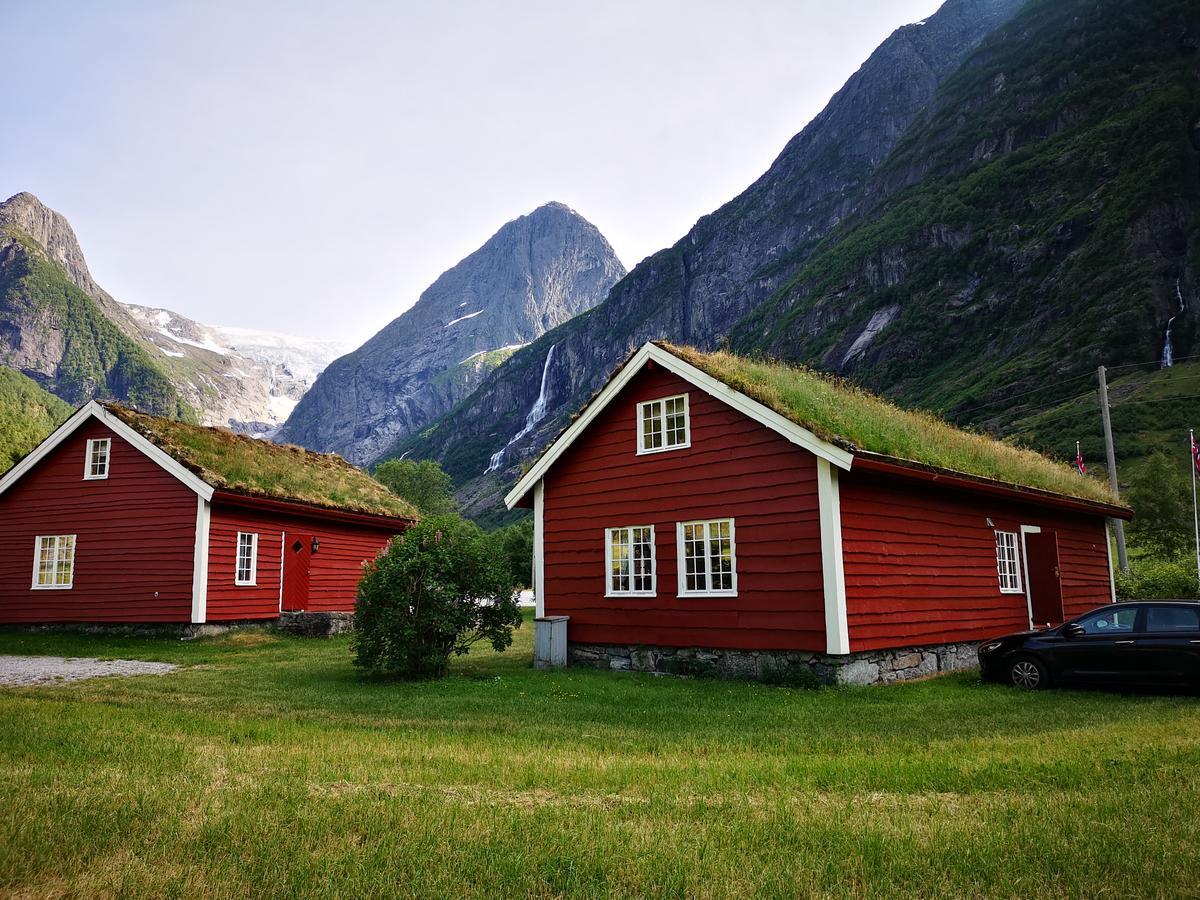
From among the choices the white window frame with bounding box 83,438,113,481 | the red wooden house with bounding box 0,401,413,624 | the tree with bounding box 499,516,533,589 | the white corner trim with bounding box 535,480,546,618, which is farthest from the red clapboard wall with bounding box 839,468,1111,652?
the tree with bounding box 499,516,533,589

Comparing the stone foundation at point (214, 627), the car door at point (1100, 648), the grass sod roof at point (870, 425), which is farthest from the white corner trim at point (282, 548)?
the car door at point (1100, 648)

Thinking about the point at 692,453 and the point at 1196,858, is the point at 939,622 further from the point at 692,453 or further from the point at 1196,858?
the point at 1196,858

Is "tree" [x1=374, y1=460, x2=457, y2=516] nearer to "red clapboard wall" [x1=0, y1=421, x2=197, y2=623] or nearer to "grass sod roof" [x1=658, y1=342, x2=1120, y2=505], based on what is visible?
Answer: "red clapboard wall" [x1=0, y1=421, x2=197, y2=623]

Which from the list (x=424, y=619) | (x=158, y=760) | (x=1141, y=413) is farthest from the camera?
(x=1141, y=413)

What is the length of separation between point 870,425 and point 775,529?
10.7 feet

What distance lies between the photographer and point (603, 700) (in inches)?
488

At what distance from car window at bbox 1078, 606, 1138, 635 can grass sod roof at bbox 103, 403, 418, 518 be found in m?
20.7

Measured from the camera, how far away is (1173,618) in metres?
12.2

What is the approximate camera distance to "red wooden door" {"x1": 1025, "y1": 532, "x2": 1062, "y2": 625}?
61.0 feet

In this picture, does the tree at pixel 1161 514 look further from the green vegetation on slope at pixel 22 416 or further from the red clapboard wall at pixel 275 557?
the green vegetation on slope at pixel 22 416

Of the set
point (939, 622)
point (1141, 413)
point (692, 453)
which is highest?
point (1141, 413)

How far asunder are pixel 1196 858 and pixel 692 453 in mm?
11241

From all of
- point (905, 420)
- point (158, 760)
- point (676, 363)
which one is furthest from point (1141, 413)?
point (158, 760)

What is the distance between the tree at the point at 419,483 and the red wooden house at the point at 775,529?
64149mm
